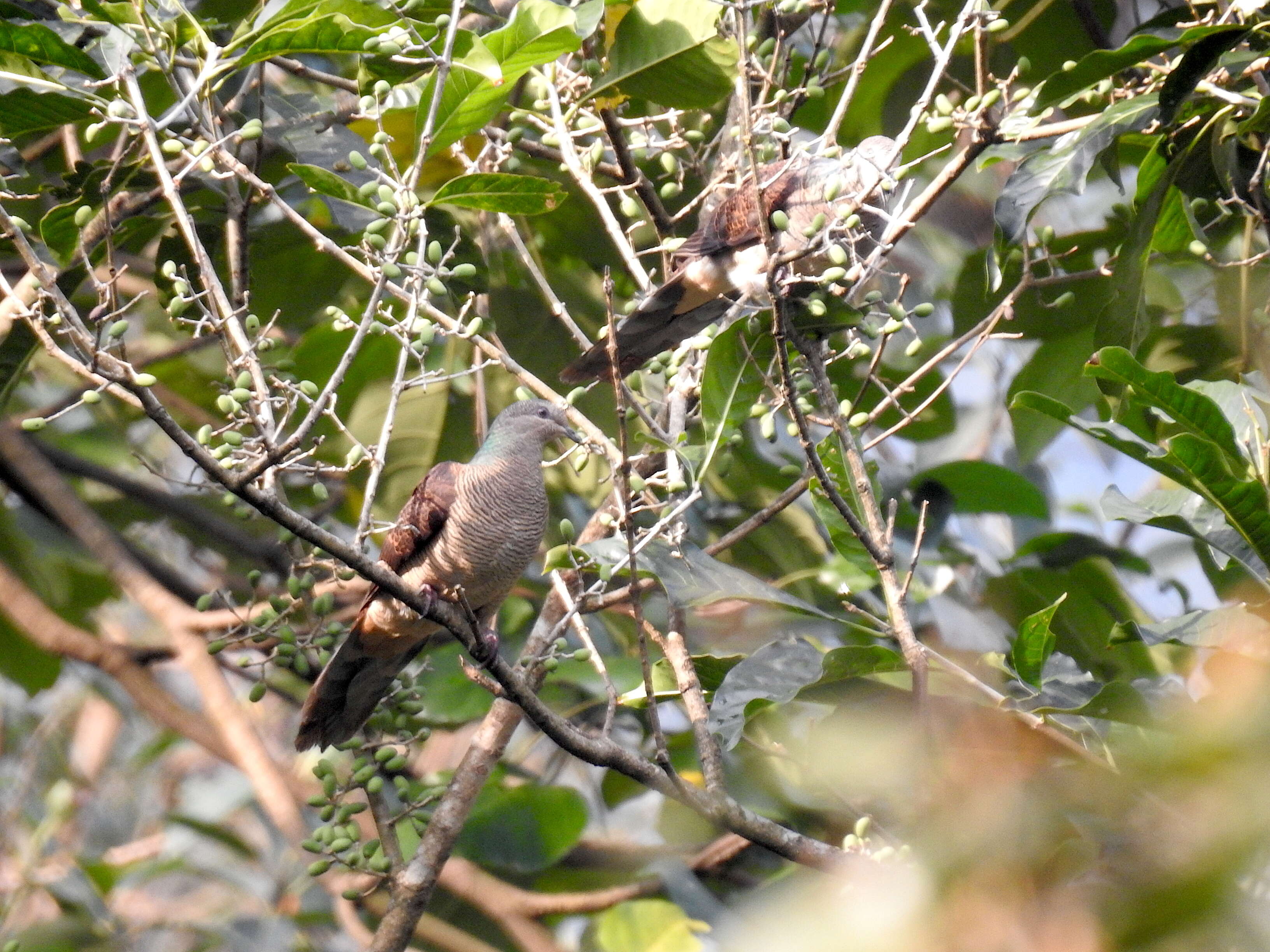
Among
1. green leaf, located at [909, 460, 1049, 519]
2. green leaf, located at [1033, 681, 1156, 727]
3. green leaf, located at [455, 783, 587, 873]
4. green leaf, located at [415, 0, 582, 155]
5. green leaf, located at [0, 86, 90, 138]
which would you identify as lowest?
green leaf, located at [455, 783, 587, 873]

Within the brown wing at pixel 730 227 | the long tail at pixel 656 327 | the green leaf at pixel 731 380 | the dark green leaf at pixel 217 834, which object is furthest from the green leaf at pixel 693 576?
the dark green leaf at pixel 217 834

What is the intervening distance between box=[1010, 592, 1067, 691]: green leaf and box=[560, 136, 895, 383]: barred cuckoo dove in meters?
1.14

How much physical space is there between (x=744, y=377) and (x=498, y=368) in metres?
1.62

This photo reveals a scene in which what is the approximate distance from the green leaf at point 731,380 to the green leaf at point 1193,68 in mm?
852

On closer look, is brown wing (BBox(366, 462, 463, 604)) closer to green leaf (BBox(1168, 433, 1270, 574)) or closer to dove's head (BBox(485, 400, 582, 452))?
dove's head (BBox(485, 400, 582, 452))

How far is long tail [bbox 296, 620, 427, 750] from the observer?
3025 mm

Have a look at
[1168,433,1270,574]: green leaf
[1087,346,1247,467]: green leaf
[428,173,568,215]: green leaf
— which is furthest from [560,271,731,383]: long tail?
[1168,433,1270,574]: green leaf

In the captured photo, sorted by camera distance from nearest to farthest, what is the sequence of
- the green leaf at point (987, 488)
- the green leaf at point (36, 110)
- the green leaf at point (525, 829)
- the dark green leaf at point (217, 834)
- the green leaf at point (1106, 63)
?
the green leaf at point (1106, 63) → the green leaf at point (36, 110) → the green leaf at point (525, 829) → the green leaf at point (987, 488) → the dark green leaf at point (217, 834)

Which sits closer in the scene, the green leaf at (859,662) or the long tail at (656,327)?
the green leaf at (859,662)

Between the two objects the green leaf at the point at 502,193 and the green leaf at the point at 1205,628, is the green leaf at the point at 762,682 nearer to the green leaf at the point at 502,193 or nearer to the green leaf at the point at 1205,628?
the green leaf at the point at 1205,628

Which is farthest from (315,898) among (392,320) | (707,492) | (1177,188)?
(1177,188)

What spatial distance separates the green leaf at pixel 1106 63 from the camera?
7.80 feet

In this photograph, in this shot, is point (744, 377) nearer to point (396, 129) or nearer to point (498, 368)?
point (396, 129)

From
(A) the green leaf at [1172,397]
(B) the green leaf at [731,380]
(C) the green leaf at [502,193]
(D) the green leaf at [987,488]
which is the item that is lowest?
(D) the green leaf at [987,488]
